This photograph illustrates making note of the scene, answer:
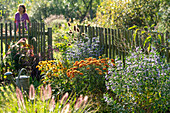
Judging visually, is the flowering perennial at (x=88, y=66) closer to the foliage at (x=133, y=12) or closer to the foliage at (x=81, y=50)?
the foliage at (x=81, y=50)

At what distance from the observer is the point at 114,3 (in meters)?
8.18

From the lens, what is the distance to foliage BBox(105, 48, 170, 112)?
141 inches

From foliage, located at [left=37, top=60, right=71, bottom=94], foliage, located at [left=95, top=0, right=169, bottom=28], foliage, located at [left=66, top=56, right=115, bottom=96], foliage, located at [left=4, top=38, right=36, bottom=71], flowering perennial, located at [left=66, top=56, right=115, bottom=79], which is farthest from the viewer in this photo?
foliage, located at [left=95, top=0, right=169, bottom=28]

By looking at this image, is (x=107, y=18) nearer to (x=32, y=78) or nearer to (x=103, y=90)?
(x=32, y=78)

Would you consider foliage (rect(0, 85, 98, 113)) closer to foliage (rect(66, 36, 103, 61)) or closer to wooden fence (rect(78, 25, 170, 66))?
foliage (rect(66, 36, 103, 61))

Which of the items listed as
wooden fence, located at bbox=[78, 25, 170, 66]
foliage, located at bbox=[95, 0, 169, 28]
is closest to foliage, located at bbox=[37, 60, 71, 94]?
wooden fence, located at bbox=[78, 25, 170, 66]

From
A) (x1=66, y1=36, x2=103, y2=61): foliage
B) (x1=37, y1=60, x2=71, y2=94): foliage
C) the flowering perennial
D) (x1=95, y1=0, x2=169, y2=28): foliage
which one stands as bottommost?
(x1=37, y1=60, x2=71, y2=94): foliage

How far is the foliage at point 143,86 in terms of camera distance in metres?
3.59

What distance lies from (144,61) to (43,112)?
1.78 meters

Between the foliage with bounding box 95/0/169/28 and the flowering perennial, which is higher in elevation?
the foliage with bounding box 95/0/169/28

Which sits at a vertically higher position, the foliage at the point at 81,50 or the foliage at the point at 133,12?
the foliage at the point at 133,12

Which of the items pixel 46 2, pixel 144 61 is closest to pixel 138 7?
pixel 144 61

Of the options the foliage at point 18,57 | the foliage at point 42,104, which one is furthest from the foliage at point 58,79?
the foliage at point 42,104

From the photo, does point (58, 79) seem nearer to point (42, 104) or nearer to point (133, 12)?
point (42, 104)
